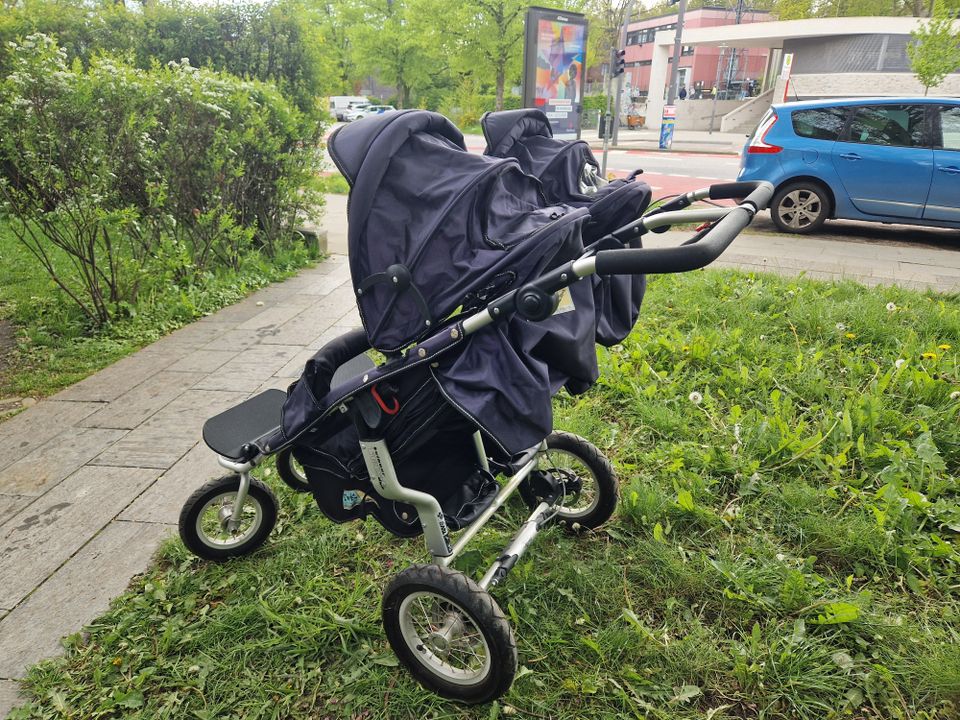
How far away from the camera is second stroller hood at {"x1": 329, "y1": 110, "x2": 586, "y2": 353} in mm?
2047

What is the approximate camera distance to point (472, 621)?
2139mm

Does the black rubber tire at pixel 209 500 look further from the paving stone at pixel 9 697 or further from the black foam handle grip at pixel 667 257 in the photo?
the black foam handle grip at pixel 667 257

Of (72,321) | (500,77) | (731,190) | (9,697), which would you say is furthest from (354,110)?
(9,697)

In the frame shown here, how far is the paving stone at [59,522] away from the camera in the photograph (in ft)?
9.23

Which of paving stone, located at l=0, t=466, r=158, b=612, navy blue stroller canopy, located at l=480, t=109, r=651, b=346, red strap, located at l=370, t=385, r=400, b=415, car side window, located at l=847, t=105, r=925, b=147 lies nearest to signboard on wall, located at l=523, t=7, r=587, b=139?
car side window, located at l=847, t=105, r=925, b=147

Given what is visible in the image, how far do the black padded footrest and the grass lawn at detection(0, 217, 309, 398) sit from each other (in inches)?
93.9

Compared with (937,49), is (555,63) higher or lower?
lower

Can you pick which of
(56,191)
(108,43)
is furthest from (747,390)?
(108,43)

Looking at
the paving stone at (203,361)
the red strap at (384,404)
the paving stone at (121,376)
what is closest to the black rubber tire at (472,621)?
the red strap at (384,404)

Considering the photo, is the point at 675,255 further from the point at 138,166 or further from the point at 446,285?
the point at 138,166

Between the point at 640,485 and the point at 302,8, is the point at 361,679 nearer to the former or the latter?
the point at 640,485

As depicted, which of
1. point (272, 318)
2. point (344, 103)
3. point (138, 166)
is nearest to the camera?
point (138, 166)

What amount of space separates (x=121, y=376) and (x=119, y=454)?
1238mm

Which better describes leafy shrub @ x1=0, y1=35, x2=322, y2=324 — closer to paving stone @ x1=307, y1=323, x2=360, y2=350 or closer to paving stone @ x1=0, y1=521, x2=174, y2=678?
paving stone @ x1=307, y1=323, x2=360, y2=350
